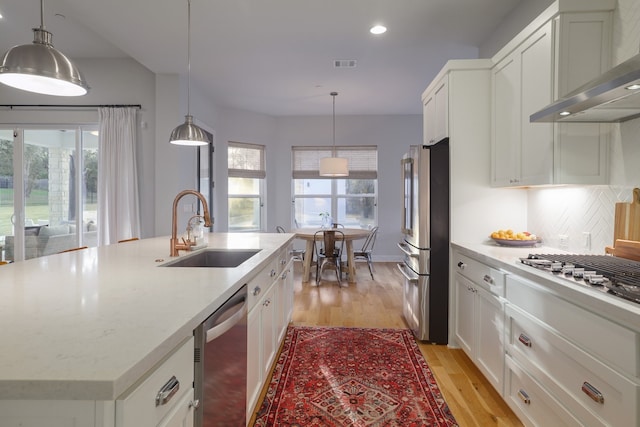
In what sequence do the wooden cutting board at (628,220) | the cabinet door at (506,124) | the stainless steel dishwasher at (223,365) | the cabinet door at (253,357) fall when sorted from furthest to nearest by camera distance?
the cabinet door at (506,124), the wooden cutting board at (628,220), the cabinet door at (253,357), the stainless steel dishwasher at (223,365)

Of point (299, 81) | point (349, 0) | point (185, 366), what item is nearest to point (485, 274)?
Answer: point (185, 366)

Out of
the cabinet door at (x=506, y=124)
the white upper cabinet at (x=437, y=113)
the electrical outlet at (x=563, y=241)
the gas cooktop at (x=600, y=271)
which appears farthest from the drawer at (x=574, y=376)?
the white upper cabinet at (x=437, y=113)

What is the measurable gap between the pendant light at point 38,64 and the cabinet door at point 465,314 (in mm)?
2625

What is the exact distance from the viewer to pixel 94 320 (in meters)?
0.91

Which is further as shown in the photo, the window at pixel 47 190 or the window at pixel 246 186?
the window at pixel 246 186

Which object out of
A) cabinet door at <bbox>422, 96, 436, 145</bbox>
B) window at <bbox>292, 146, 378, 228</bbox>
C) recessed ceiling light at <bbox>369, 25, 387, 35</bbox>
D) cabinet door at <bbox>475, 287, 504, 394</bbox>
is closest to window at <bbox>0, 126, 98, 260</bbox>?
window at <bbox>292, 146, 378, 228</bbox>

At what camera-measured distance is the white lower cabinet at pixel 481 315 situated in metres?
2.02

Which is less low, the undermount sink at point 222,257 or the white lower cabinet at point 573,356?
the undermount sink at point 222,257

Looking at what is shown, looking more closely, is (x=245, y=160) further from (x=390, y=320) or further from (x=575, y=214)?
(x=575, y=214)

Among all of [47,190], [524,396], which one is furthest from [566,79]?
[47,190]

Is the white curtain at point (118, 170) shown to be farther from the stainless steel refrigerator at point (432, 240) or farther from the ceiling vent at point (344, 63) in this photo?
the stainless steel refrigerator at point (432, 240)

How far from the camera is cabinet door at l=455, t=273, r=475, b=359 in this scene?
2.46m

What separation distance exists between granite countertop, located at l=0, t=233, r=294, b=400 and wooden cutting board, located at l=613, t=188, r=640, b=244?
1971 millimetres

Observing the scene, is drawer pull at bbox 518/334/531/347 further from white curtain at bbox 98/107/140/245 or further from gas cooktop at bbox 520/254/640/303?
white curtain at bbox 98/107/140/245
